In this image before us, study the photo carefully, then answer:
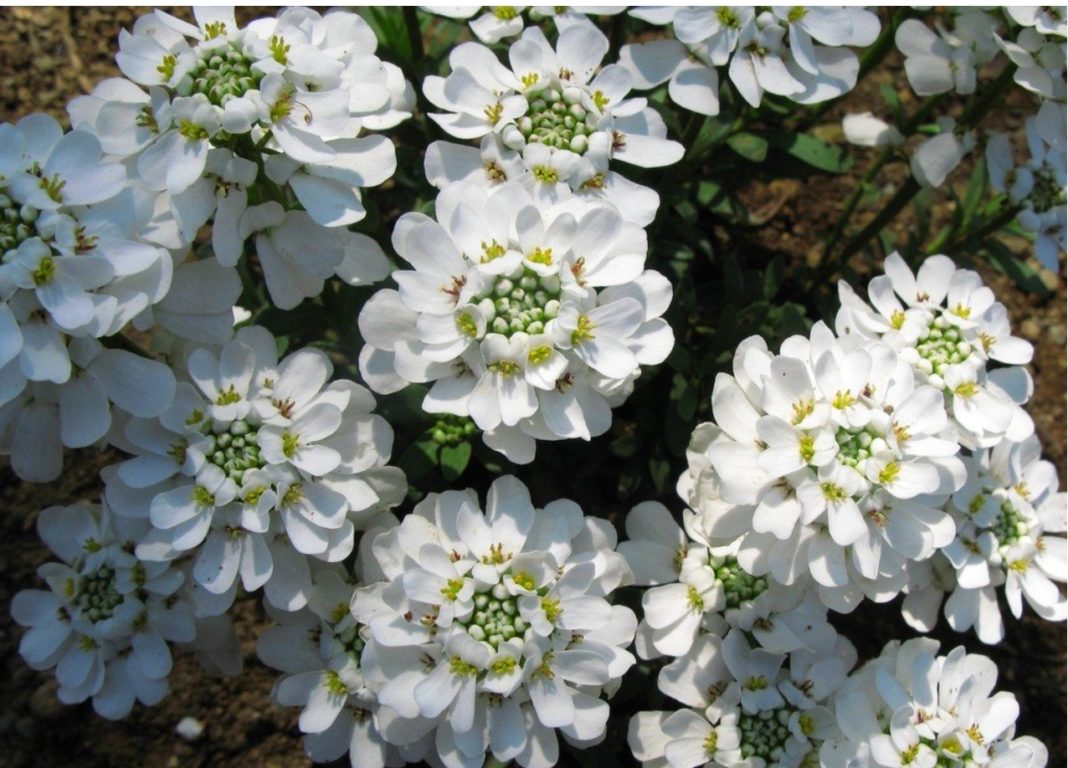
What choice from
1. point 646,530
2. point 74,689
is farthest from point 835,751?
point 74,689

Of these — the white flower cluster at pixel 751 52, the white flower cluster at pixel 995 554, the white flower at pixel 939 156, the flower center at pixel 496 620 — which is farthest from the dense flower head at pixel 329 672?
the white flower at pixel 939 156

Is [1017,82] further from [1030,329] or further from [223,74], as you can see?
[223,74]

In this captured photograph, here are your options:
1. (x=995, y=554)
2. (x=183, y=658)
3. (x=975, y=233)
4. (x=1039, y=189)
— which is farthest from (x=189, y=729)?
(x=1039, y=189)

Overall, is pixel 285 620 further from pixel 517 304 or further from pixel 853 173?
pixel 853 173

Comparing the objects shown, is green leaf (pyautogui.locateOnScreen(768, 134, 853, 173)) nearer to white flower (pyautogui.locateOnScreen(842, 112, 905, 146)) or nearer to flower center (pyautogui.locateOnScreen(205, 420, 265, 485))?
white flower (pyautogui.locateOnScreen(842, 112, 905, 146))

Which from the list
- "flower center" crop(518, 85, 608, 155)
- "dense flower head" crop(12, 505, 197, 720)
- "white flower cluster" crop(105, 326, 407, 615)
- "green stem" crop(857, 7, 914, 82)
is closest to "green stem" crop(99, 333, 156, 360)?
"white flower cluster" crop(105, 326, 407, 615)
